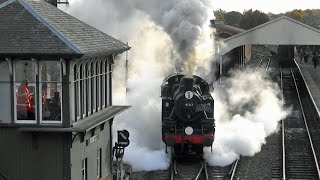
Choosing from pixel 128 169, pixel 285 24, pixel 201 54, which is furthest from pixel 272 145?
pixel 285 24

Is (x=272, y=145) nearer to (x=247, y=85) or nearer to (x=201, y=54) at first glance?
(x=201, y=54)

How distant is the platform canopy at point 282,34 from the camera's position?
41.6 m

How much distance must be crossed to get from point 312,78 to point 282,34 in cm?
912

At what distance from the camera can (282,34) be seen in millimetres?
41844

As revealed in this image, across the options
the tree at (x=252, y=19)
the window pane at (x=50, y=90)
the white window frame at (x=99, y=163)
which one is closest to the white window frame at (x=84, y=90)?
the window pane at (x=50, y=90)

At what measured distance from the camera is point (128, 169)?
20.4 meters

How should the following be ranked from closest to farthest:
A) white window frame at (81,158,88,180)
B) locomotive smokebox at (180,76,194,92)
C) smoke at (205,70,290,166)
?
1. white window frame at (81,158,88,180)
2. locomotive smokebox at (180,76,194,92)
3. smoke at (205,70,290,166)

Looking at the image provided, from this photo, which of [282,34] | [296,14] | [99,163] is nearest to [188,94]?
[99,163]

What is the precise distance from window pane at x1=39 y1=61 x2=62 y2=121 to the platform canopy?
29.3 metres

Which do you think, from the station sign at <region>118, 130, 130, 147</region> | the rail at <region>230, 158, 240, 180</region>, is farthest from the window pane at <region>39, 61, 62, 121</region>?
the rail at <region>230, 158, 240, 180</region>

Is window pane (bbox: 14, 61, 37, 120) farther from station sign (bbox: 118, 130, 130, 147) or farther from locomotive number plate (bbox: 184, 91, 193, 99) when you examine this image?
locomotive number plate (bbox: 184, 91, 193, 99)

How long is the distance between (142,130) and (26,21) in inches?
468

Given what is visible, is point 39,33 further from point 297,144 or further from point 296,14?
point 296,14

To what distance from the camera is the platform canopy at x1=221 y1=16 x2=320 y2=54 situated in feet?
136
